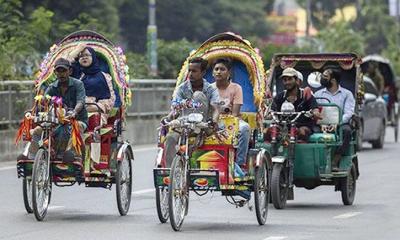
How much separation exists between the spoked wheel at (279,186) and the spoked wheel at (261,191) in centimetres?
145

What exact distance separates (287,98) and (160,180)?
370 cm

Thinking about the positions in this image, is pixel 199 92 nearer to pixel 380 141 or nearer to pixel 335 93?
pixel 335 93

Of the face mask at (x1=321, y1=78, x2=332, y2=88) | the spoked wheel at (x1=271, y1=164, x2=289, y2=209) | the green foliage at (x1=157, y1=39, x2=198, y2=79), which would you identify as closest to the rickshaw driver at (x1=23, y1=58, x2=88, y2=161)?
the spoked wheel at (x1=271, y1=164, x2=289, y2=209)

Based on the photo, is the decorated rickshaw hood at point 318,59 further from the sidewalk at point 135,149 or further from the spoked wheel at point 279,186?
the sidewalk at point 135,149

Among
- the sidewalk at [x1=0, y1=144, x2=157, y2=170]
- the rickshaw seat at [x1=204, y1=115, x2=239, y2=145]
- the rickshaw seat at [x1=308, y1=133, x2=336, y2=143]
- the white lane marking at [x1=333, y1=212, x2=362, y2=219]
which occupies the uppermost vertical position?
the rickshaw seat at [x1=204, y1=115, x2=239, y2=145]

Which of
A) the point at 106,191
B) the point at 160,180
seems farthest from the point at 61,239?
the point at 106,191

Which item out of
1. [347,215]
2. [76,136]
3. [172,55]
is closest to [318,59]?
[347,215]

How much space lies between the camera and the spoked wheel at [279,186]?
17109 mm

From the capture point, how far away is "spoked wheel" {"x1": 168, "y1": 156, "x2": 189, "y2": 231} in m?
14.2

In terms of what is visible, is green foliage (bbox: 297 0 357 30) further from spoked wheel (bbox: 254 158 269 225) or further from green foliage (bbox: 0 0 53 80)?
spoked wheel (bbox: 254 158 269 225)

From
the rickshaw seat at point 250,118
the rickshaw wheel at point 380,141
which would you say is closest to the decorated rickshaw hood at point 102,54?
the rickshaw seat at point 250,118

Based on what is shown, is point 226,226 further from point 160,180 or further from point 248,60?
point 248,60

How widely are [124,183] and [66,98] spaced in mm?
1187

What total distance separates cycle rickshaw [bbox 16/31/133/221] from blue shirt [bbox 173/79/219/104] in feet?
4.68
